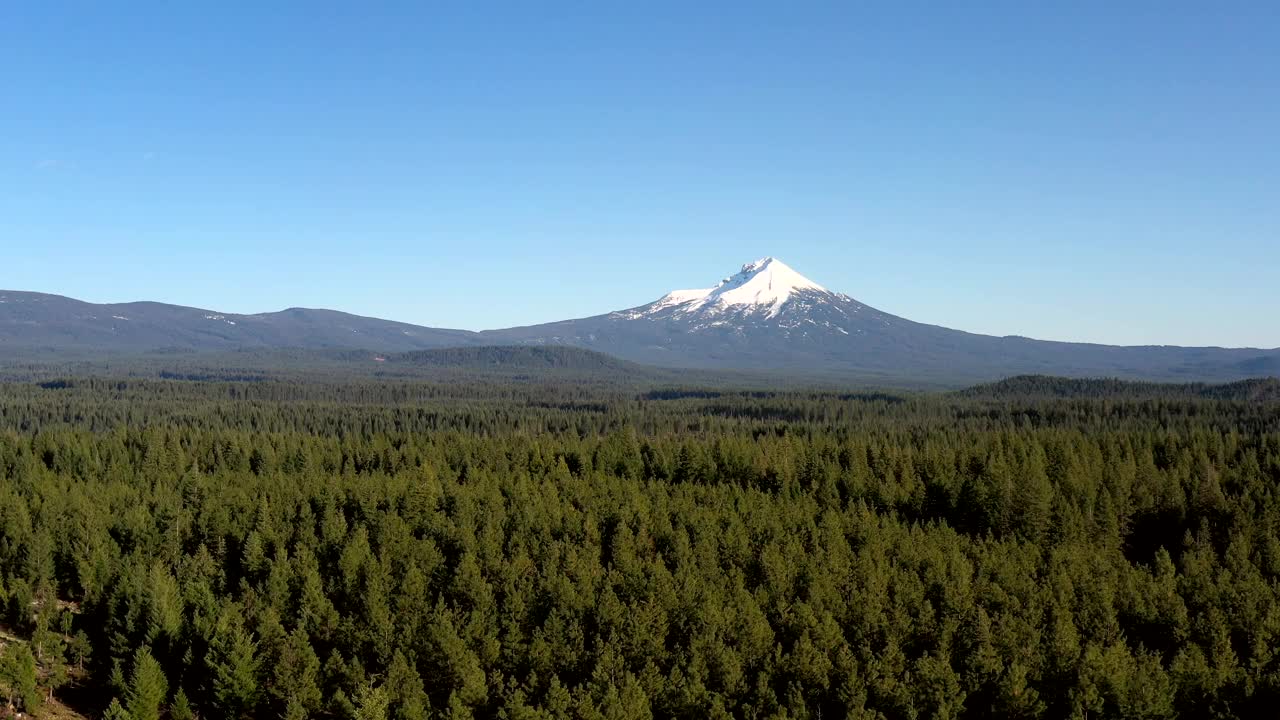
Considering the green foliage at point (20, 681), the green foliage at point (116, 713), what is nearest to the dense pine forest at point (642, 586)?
the green foliage at point (20, 681)

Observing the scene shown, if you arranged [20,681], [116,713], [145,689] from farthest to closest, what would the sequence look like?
1. [145,689]
2. [20,681]
3. [116,713]

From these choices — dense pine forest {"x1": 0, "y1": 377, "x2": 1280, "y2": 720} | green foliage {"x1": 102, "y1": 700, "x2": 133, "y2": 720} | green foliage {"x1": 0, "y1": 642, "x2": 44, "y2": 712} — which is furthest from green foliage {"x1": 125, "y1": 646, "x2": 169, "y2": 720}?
green foliage {"x1": 0, "y1": 642, "x2": 44, "y2": 712}

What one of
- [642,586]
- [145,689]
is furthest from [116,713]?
[642,586]

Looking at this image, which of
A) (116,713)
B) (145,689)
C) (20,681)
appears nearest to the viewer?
(116,713)

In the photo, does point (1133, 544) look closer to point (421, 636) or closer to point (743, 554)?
point (743, 554)

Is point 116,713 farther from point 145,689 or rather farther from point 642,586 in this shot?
point 642,586

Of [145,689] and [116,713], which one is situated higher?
[145,689]

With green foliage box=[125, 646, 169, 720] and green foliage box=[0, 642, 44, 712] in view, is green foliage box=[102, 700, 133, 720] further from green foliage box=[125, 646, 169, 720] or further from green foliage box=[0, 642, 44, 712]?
green foliage box=[0, 642, 44, 712]

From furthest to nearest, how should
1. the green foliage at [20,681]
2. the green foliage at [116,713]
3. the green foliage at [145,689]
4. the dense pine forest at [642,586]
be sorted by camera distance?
the dense pine forest at [642,586] < the green foliage at [145,689] < the green foliage at [20,681] < the green foliage at [116,713]

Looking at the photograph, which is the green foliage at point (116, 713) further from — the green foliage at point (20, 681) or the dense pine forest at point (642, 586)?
the green foliage at point (20, 681)
